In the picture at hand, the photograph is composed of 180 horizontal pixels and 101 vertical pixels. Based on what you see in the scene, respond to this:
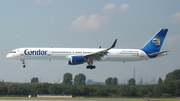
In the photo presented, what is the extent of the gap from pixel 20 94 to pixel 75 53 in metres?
31.3

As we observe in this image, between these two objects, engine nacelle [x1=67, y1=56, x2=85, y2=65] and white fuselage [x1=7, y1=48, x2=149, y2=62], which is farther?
white fuselage [x1=7, y1=48, x2=149, y2=62]

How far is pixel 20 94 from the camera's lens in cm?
11994

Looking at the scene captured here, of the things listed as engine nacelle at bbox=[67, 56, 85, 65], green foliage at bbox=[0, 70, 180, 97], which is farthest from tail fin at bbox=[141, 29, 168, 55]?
green foliage at bbox=[0, 70, 180, 97]

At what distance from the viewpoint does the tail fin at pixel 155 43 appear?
103m

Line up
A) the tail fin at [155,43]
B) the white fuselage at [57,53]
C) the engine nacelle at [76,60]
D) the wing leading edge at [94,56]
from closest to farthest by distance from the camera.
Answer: the engine nacelle at [76,60] < the white fuselage at [57,53] < the wing leading edge at [94,56] < the tail fin at [155,43]

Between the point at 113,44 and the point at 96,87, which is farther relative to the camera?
the point at 96,87

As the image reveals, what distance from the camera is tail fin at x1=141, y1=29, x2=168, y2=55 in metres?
103

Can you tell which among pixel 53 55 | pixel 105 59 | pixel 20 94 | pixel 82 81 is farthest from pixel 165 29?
pixel 82 81

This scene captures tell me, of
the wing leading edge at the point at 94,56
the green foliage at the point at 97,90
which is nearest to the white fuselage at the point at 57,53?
the wing leading edge at the point at 94,56

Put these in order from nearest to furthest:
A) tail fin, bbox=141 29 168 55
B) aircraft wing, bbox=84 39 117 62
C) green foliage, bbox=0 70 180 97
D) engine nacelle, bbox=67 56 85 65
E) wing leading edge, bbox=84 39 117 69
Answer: engine nacelle, bbox=67 56 85 65 → aircraft wing, bbox=84 39 117 62 → wing leading edge, bbox=84 39 117 69 → tail fin, bbox=141 29 168 55 → green foliage, bbox=0 70 180 97

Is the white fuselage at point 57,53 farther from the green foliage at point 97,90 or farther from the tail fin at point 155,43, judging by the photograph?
the green foliage at point 97,90

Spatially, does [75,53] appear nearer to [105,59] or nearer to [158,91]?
[105,59]

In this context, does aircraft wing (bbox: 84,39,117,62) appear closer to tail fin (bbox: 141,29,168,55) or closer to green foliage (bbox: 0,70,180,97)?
tail fin (bbox: 141,29,168,55)

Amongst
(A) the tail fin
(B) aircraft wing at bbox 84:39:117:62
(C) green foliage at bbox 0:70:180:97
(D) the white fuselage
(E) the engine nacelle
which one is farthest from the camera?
Result: (C) green foliage at bbox 0:70:180:97
